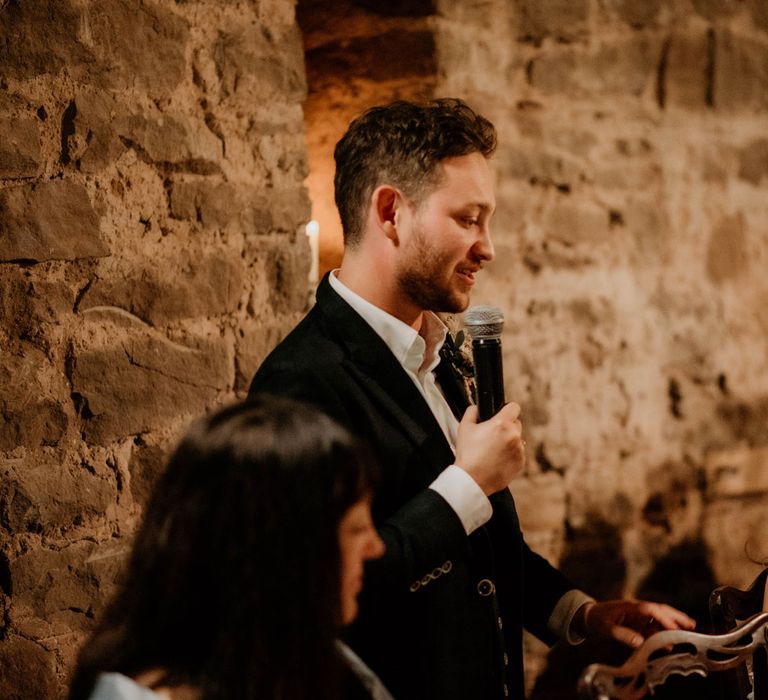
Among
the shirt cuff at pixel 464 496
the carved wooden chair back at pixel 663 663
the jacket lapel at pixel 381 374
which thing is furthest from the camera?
the jacket lapel at pixel 381 374

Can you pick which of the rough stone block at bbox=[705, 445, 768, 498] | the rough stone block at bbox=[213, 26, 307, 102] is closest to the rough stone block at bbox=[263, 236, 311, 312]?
the rough stone block at bbox=[213, 26, 307, 102]

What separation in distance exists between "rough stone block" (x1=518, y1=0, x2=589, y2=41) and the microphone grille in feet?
5.46

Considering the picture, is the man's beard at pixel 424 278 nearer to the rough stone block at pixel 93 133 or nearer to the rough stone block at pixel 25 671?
the rough stone block at pixel 93 133

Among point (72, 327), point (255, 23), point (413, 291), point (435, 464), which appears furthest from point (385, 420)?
point (255, 23)

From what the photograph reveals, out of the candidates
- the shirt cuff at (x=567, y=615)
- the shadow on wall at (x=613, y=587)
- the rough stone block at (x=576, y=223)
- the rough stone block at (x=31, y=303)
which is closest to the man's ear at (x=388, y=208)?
the rough stone block at (x=31, y=303)

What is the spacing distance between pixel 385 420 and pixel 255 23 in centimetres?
124

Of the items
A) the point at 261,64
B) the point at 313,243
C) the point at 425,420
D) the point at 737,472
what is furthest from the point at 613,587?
the point at 261,64

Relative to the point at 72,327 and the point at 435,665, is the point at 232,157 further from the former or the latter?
the point at 435,665

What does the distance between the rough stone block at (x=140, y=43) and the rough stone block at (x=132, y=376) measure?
54 centimetres

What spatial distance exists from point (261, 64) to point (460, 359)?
1.00 m

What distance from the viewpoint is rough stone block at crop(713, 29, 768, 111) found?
319 centimetres

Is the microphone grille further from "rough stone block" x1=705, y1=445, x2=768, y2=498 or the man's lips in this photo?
"rough stone block" x1=705, y1=445, x2=768, y2=498

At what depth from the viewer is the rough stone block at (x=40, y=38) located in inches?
71.9

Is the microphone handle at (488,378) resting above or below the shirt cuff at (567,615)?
above
